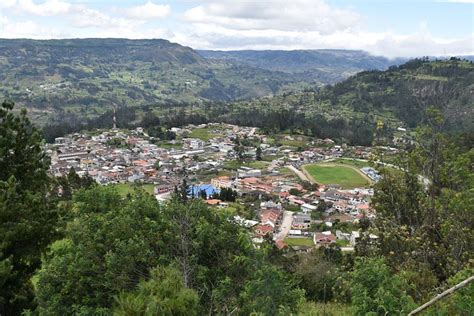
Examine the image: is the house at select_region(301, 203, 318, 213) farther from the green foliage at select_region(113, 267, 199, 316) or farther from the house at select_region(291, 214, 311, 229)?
the green foliage at select_region(113, 267, 199, 316)

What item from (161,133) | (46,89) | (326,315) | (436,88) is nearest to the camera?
(326,315)

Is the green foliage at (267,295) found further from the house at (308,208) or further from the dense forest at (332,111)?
the dense forest at (332,111)

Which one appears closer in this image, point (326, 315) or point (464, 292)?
point (464, 292)

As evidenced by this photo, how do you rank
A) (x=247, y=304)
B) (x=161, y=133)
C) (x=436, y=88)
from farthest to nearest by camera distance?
(x=161, y=133), (x=436, y=88), (x=247, y=304)

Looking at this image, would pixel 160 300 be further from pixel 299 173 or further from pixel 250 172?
pixel 299 173

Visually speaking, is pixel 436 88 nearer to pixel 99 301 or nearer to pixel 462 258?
pixel 462 258

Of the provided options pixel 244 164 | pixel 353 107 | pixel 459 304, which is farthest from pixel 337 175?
pixel 353 107

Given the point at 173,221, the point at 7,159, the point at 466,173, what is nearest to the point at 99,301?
the point at 173,221
